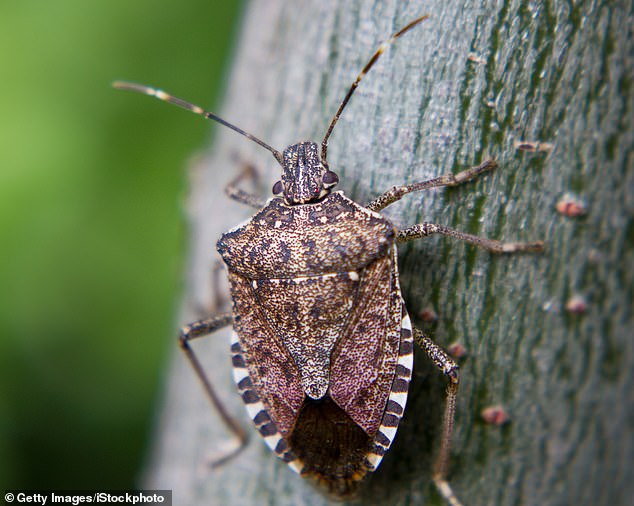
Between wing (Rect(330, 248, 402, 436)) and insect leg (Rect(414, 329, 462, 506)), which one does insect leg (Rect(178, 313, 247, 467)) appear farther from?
insect leg (Rect(414, 329, 462, 506))

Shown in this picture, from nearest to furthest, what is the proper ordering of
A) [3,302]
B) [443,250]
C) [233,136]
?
[443,250], [233,136], [3,302]

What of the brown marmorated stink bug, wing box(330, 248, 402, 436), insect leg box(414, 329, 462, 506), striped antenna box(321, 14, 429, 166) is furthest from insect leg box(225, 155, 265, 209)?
insect leg box(414, 329, 462, 506)

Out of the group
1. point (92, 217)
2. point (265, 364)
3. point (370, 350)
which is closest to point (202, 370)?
point (265, 364)

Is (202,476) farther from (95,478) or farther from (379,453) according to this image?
(95,478)

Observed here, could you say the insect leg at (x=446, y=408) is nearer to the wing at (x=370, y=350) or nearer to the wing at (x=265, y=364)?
the wing at (x=370, y=350)

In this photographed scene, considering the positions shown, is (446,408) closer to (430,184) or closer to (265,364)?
(265,364)

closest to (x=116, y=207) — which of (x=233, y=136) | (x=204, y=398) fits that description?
(x=233, y=136)
